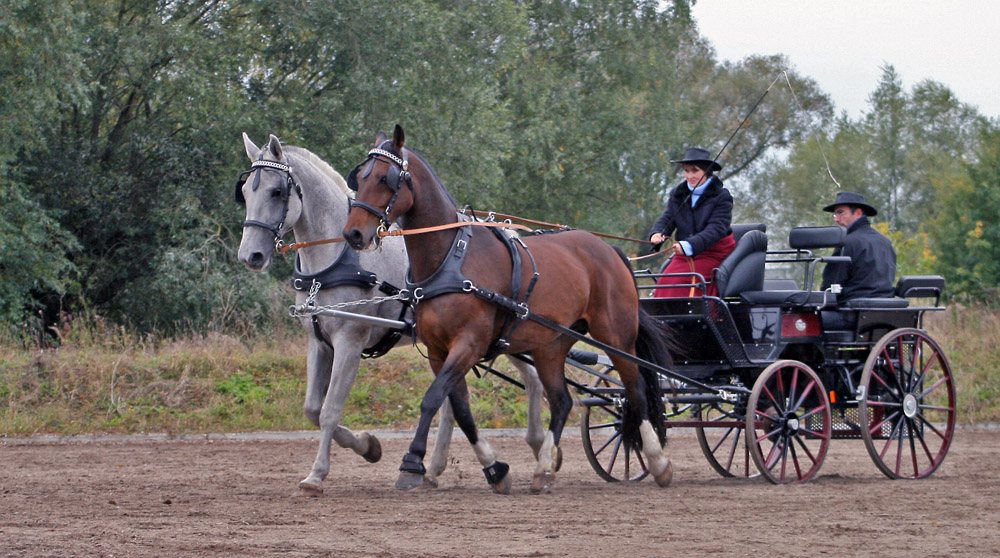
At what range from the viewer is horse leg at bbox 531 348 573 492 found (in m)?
7.25

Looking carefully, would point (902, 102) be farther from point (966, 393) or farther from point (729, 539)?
point (729, 539)

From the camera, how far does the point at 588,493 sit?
23.6 ft

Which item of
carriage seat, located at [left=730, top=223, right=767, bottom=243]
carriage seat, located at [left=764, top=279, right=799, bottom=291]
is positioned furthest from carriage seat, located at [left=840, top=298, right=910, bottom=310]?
carriage seat, located at [left=730, top=223, right=767, bottom=243]

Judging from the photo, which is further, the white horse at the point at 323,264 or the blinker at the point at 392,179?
the white horse at the point at 323,264

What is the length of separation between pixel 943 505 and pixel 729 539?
1.99 m

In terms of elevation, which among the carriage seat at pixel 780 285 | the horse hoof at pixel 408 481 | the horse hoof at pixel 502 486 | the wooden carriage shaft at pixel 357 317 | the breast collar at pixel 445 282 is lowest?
the horse hoof at pixel 502 486

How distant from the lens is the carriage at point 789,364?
26.2 feet

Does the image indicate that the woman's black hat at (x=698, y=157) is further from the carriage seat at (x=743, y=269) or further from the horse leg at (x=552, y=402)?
the horse leg at (x=552, y=402)

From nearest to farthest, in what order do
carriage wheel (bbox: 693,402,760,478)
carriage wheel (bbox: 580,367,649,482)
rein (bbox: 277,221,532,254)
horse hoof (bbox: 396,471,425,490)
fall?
rein (bbox: 277,221,532,254) → horse hoof (bbox: 396,471,425,490) → carriage wheel (bbox: 693,402,760,478) → carriage wheel (bbox: 580,367,649,482)

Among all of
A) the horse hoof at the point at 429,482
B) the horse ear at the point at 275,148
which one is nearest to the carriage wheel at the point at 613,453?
the horse hoof at the point at 429,482

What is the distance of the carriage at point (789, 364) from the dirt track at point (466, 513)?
1.17 feet

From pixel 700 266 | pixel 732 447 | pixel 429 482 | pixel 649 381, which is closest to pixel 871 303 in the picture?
pixel 700 266

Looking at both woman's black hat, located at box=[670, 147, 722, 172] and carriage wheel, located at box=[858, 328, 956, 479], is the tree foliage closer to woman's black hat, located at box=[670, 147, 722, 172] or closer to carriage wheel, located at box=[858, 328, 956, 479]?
woman's black hat, located at box=[670, 147, 722, 172]

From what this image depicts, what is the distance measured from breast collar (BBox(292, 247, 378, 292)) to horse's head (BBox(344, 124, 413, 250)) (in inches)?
37.4
